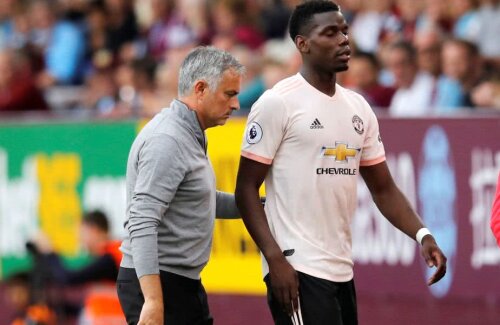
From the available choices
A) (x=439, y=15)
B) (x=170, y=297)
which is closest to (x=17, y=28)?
(x=439, y=15)

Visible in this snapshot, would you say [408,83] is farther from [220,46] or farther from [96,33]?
[96,33]

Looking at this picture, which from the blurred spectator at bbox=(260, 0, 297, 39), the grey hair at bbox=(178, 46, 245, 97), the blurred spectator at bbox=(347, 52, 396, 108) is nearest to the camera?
the grey hair at bbox=(178, 46, 245, 97)

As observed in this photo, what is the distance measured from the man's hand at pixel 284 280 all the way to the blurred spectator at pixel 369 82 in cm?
523

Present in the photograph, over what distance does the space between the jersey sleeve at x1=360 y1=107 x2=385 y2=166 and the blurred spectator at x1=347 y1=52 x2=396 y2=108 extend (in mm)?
4668

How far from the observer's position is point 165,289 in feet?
19.4

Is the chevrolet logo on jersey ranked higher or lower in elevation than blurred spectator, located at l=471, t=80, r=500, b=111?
higher

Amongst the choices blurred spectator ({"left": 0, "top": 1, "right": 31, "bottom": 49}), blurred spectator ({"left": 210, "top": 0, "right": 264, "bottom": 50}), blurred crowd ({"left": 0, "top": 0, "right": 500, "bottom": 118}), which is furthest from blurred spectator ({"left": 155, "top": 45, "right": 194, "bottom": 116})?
blurred spectator ({"left": 0, "top": 1, "right": 31, "bottom": 49})

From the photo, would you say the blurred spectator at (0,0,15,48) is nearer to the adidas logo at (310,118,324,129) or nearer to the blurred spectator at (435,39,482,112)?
the blurred spectator at (435,39,482,112)

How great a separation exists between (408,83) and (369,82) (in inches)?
14.5

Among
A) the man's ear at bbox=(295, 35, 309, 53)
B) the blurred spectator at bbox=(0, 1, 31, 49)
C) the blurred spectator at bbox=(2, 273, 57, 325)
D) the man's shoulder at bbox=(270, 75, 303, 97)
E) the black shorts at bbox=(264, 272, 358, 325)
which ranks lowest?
the blurred spectator at bbox=(2, 273, 57, 325)

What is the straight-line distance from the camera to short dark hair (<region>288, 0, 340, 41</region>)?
6.09 metres

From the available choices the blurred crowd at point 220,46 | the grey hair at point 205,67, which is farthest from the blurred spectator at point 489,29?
the grey hair at point 205,67

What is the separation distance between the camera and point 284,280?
5.95m

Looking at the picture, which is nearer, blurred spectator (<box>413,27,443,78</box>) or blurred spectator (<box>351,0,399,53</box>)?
blurred spectator (<box>413,27,443,78</box>)
